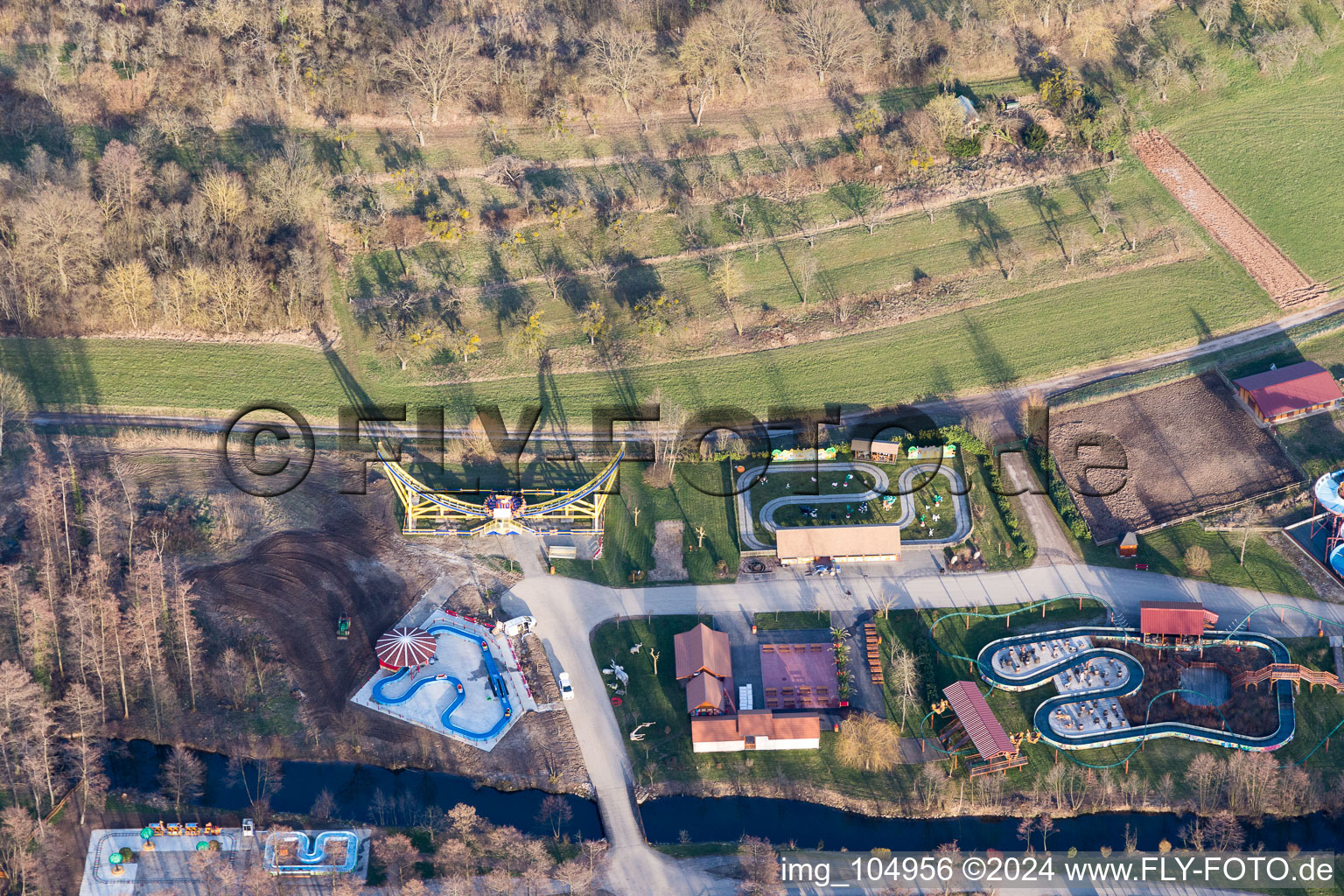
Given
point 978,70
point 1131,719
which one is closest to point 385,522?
point 1131,719

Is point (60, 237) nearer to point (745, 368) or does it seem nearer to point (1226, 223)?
point (745, 368)

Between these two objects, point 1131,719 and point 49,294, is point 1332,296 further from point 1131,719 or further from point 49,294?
point 49,294

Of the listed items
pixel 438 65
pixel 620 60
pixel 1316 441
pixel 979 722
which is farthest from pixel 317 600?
pixel 1316 441

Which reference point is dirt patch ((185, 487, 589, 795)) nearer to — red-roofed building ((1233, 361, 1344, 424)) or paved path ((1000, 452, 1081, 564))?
paved path ((1000, 452, 1081, 564))

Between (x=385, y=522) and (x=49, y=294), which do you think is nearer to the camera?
(x=385, y=522)

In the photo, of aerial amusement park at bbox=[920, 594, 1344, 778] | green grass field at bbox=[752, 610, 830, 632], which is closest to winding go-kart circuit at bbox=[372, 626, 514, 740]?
green grass field at bbox=[752, 610, 830, 632]
